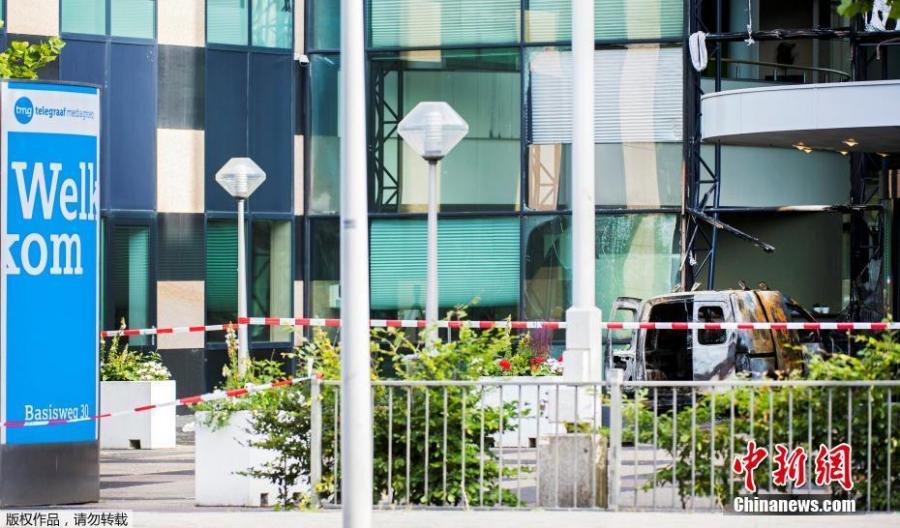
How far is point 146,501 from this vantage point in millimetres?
13047

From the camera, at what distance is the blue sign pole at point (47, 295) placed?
1212cm

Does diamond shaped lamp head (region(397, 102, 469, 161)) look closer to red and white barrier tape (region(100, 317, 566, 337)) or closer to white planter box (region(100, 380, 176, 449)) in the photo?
red and white barrier tape (region(100, 317, 566, 337))

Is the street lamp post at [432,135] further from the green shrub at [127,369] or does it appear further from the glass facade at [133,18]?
the glass facade at [133,18]

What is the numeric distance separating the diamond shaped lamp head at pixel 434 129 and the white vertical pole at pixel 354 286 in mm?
7070

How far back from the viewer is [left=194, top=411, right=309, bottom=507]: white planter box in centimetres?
1280

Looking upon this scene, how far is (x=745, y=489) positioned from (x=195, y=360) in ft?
49.8

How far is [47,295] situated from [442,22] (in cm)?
1364

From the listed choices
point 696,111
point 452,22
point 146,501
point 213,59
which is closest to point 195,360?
point 213,59

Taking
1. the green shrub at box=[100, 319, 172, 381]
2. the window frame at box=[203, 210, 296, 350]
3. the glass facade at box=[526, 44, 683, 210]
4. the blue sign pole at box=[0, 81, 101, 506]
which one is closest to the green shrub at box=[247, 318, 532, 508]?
the blue sign pole at box=[0, 81, 101, 506]

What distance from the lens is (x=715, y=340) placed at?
1916 centimetres

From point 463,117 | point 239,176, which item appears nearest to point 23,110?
point 239,176

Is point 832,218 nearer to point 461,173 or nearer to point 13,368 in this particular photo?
point 461,173

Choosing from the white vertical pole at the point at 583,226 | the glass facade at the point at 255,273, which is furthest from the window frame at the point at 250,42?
the white vertical pole at the point at 583,226

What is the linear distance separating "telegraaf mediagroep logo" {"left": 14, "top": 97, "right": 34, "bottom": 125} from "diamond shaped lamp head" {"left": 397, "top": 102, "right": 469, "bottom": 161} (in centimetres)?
483
